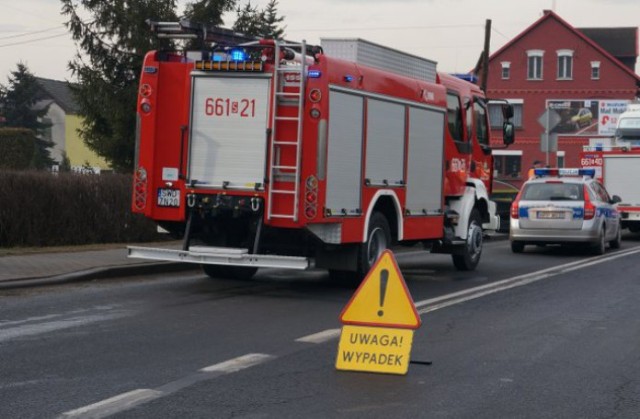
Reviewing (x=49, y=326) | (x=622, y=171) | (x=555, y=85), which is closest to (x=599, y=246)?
(x=622, y=171)

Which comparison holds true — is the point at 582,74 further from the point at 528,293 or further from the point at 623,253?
the point at 528,293

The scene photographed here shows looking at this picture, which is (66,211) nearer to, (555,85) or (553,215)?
(553,215)

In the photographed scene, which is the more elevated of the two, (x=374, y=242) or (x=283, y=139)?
(x=283, y=139)

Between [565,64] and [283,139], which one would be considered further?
[565,64]

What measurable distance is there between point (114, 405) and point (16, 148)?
1835 cm

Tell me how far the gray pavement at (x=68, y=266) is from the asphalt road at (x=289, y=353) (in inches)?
15.5

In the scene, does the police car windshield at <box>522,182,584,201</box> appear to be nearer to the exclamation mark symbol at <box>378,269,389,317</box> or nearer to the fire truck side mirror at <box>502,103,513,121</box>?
the fire truck side mirror at <box>502,103,513,121</box>

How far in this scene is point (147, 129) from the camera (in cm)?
1305

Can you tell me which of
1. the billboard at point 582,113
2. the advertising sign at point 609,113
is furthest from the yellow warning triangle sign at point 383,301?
the billboard at point 582,113

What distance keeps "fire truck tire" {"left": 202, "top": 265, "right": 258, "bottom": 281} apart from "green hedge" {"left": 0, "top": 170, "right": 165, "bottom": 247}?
171 inches

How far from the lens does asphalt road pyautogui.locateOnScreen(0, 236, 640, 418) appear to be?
684cm

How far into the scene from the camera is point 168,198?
512 inches

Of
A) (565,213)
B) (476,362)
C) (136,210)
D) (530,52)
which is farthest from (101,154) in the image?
(530,52)

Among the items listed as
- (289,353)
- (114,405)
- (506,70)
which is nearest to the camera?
(114,405)
